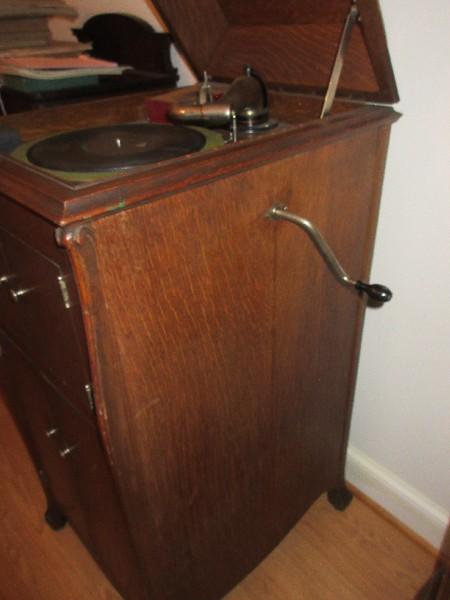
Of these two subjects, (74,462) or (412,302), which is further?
(412,302)

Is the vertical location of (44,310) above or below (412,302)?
above

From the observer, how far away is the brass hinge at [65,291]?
→ 516mm

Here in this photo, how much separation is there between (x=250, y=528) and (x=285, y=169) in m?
0.76

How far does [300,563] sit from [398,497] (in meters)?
0.31

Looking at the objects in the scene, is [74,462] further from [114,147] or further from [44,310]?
[114,147]

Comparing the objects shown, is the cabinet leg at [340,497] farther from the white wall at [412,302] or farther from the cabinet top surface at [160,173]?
the cabinet top surface at [160,173]

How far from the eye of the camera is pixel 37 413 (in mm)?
934

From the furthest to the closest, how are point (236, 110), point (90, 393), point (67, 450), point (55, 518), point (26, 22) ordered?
point (55, 518) → point (26, 22) → point (67, 450) → point (236, 110) → point (90, 393)

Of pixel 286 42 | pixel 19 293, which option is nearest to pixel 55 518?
pixel 19 293

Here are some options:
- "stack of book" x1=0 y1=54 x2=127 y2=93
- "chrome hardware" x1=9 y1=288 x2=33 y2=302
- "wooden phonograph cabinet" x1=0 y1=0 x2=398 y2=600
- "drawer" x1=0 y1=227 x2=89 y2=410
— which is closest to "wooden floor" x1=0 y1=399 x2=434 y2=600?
"wooden phonograph cabinet" x1=0 y1=0 x2=398 y2=600

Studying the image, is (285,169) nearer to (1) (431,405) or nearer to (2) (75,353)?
(2) (75,353)

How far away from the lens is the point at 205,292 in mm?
619

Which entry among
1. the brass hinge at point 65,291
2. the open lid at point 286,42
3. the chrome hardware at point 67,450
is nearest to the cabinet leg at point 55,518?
the chrome hardware at point 67,450

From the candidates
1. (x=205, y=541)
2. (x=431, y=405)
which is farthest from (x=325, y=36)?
(x=205, y=541)
